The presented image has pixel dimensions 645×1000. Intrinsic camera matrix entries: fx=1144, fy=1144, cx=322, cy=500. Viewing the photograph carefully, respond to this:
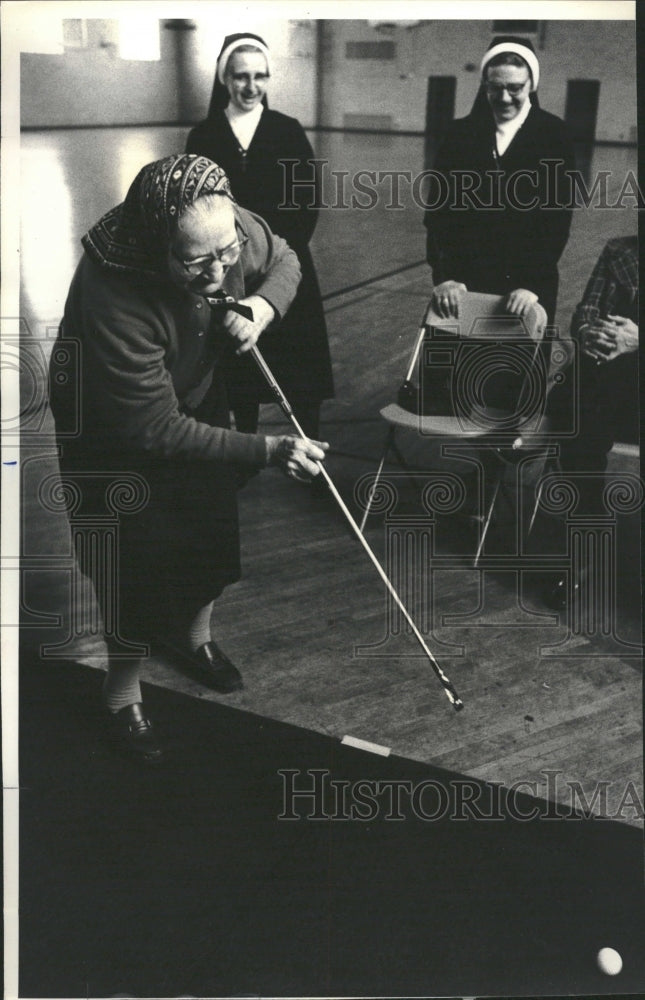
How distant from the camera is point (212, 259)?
3.06 metres

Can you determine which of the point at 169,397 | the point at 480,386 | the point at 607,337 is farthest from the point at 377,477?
the point at 607,337

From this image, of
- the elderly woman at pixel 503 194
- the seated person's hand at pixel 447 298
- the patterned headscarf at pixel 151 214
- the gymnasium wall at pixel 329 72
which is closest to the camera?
the patterned headscarf at pixel 151 214

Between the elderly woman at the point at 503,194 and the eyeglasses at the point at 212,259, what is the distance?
0.58 m

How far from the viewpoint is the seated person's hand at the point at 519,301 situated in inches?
133

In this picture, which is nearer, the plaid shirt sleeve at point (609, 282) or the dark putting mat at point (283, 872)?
the dark putting mat at point (283, 872)

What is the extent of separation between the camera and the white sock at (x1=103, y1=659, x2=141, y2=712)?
10.9ft

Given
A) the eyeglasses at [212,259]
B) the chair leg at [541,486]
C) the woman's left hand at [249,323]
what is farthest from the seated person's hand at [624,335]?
the eyeglasses at [212,259]

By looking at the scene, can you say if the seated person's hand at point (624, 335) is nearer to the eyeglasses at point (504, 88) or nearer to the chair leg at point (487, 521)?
the chair leg at point (487, 521)

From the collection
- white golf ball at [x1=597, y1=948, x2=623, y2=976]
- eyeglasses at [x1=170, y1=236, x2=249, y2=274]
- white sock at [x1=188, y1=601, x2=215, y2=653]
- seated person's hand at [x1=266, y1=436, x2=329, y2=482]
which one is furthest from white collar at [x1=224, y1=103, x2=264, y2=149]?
white golf ball at [x1=597, y1=948, x2=623, y2=976]

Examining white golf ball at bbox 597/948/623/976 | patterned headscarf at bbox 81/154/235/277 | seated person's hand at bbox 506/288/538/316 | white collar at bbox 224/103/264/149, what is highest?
white collar at bbox 224/103/264/149

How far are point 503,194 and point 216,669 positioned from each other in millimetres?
1608

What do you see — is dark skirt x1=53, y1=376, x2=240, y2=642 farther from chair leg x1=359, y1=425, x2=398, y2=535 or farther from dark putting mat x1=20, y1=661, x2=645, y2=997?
chair leg x1=359, y1=425, x2=398, y2=535

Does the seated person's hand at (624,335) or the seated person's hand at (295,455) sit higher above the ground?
the seated person's hand at (624,335)

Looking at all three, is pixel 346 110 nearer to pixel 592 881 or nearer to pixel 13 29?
pixel 13 29
